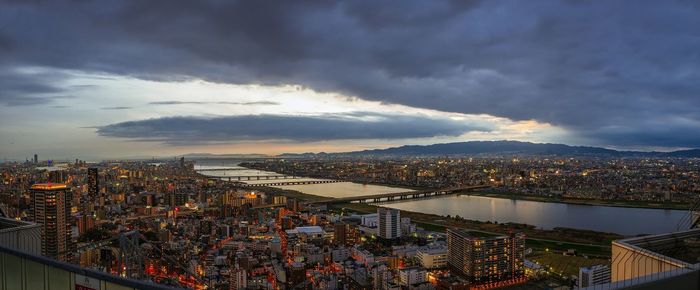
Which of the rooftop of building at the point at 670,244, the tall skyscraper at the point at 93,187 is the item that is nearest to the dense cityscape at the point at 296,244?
the tall skyscraper at the point at 93,187

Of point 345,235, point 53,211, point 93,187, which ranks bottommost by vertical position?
point 345,235

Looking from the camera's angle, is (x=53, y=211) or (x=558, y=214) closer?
(x=53, y=211)

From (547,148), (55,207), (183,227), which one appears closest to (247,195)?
(183,227)

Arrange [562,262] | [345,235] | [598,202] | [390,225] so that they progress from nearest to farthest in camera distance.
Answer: [562,262], [345,235], [390,225], [598,202]

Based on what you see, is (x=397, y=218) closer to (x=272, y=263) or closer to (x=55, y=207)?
(x=272, y=263)

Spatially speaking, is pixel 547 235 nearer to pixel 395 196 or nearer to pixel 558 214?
pixel 558 214

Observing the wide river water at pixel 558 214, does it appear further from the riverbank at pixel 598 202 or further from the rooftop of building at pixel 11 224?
the rooftop of building at pixel 11 224

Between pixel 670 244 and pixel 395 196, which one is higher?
pixel 670 244

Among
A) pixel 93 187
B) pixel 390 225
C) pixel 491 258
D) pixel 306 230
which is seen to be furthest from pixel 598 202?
pixel 93 187
